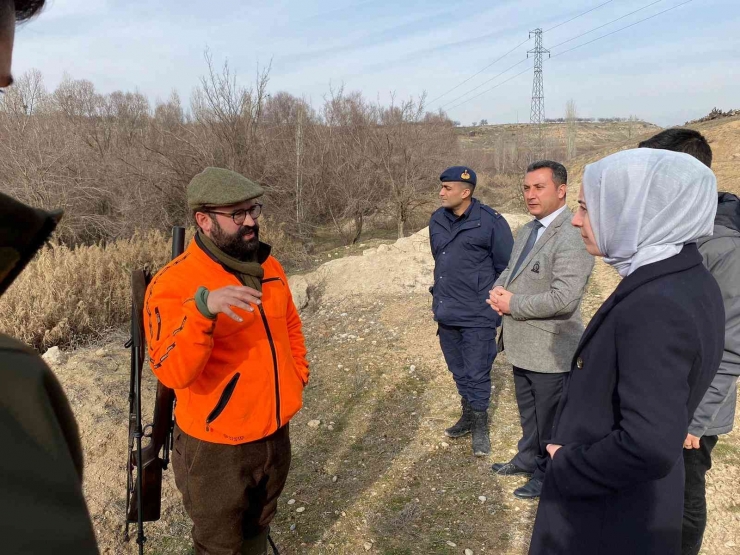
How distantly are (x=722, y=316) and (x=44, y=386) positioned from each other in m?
1.69

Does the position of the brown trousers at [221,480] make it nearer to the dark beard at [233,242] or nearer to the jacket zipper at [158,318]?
the jacket zipper at [158,318]

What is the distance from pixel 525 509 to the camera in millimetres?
3354

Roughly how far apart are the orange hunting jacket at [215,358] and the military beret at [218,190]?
0.21 m

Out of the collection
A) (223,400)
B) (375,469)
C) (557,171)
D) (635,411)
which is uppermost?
(557,171)

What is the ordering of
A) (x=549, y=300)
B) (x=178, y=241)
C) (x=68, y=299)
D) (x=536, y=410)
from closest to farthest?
1. (x=178, y=241)
2. (x=549, y=300)
3. (x=536, y=410)
4. (x=68, y=299)

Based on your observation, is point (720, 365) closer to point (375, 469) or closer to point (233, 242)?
point (233, 242)

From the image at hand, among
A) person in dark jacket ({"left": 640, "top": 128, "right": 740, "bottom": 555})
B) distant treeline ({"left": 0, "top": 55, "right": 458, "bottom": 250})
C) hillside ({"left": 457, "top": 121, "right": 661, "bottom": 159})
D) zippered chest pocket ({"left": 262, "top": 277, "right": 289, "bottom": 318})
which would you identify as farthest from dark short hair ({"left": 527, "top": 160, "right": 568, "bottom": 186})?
hillside ({"left": 457, "top": 121, "right": 661, "bottom": 159})

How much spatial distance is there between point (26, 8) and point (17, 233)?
1.51ft

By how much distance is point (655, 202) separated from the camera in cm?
143

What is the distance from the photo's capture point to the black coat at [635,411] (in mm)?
1324

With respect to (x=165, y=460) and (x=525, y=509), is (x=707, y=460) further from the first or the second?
(x=165, y=460)

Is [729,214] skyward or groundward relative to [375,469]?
skyward

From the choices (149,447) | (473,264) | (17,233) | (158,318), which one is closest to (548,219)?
(473,264)

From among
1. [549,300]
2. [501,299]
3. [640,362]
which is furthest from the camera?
[501,299]
